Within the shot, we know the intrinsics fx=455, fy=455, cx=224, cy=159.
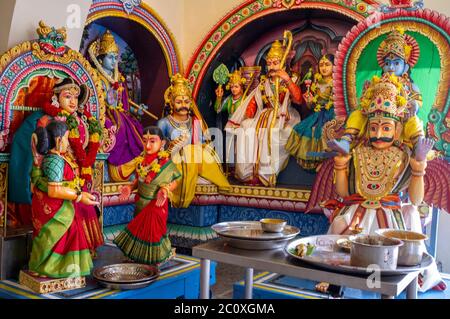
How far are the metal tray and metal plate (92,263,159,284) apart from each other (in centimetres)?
163

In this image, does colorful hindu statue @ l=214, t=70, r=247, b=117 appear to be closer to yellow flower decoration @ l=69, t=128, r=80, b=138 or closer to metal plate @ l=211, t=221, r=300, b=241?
yellow flower decoration @ l=69, t=128, r=80, b=138

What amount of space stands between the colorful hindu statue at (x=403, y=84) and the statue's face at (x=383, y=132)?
0.37 feet

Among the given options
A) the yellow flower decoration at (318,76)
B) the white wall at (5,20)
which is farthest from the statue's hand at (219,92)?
the white wall at (5,20)

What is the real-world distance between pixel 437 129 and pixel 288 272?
256 centimetres

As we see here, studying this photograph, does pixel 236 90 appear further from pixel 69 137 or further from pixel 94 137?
pixel 69 137

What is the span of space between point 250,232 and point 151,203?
159 cm

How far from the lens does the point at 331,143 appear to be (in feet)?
10.5

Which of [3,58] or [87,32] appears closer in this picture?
[3,58]

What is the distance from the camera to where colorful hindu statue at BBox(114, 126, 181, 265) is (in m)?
3.67

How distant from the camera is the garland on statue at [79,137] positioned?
3596mm

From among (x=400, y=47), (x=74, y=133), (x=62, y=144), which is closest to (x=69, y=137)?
(x=74, y=133)

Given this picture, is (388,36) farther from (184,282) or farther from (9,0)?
(9,0)

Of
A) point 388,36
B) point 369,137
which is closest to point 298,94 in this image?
point 388,36

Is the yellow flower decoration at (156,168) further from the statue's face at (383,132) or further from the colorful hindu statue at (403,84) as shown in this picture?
the statue's face at (383,132)
